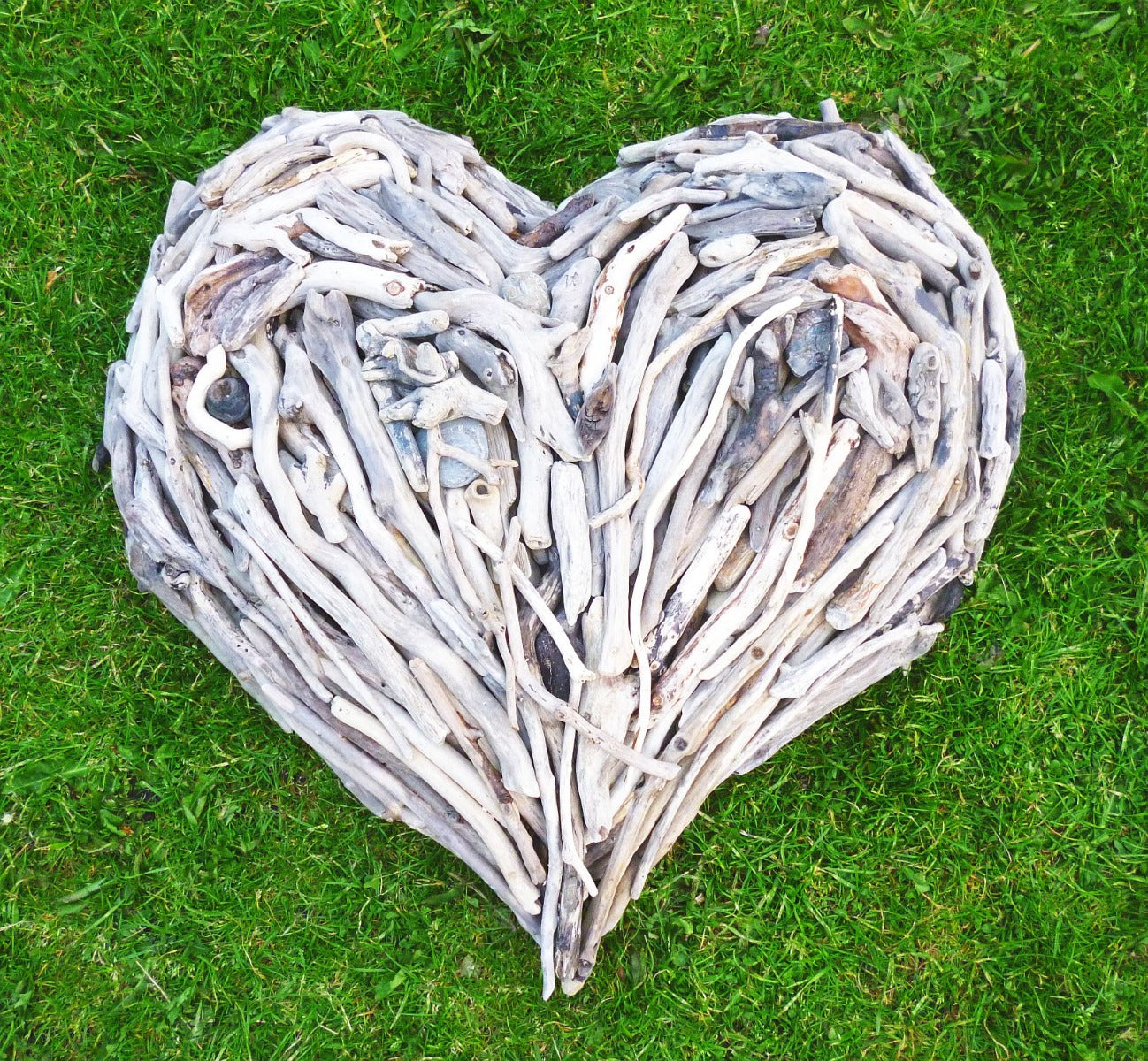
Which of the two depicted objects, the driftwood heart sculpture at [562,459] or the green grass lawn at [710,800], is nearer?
the driftwood heart sculpture at [562,459]

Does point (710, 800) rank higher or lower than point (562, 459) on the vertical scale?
lower

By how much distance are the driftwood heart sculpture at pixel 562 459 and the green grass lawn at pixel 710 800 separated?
15.6 inches

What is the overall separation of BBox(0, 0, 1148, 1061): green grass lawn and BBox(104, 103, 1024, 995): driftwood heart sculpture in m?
0.40

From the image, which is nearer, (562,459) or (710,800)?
(562,459)

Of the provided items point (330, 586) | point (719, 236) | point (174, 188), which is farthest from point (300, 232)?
point (719, 236)

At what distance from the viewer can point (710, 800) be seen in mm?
2492

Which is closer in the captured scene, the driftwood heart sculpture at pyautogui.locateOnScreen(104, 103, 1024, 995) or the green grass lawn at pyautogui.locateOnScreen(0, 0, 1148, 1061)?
the driftwood heart sculpture at pyautogui.locateOnScreen(104, 103, 1024, 995)

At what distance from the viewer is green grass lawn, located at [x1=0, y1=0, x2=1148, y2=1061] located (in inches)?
96.2

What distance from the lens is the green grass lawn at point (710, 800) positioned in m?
2.44

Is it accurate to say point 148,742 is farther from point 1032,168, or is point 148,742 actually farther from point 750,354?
point 1032,168

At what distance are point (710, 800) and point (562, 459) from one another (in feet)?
3.31

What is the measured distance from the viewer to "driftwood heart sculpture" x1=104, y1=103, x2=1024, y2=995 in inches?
78.2

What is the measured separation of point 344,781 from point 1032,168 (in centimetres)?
232

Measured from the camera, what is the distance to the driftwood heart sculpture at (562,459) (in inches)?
78.2
